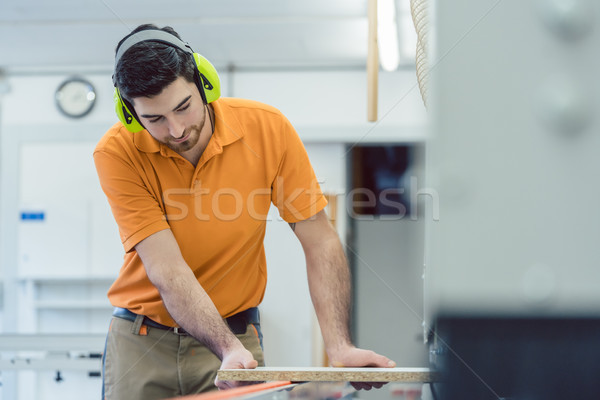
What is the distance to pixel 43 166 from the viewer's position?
3.65m

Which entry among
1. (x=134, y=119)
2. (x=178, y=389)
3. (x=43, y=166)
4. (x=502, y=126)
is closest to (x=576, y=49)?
(x=502, y=126)

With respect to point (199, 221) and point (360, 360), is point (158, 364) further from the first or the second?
point (360, 360)

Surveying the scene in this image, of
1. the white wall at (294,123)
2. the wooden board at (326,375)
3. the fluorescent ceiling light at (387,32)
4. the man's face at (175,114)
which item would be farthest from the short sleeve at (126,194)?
the white wall at (294,123)

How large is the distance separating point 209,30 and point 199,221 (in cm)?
223

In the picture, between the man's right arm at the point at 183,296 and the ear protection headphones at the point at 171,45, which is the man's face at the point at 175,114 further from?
the man's right arm at the point at 183,296

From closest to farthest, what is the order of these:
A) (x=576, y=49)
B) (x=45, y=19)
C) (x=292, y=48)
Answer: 1. (x=576, y=49)
2. (x=45, y=19)
3. (x=292, y=48)

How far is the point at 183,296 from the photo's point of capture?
1.08 metres

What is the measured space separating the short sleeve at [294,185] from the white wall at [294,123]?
7.78 feet

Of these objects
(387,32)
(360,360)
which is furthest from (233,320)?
(387,32)

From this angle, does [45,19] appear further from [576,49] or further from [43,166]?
[576,49]

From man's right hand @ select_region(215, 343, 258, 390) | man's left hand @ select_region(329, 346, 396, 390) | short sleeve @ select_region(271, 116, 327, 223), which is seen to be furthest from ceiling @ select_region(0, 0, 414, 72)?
man's right hand @ select_region(215, 343, 258, 390)

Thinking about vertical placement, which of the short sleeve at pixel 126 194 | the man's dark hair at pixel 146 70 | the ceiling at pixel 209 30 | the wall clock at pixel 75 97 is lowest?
the short sleeve at pixel 126 194

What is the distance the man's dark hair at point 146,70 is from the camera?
3.49 feet

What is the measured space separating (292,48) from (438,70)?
3367 mm
